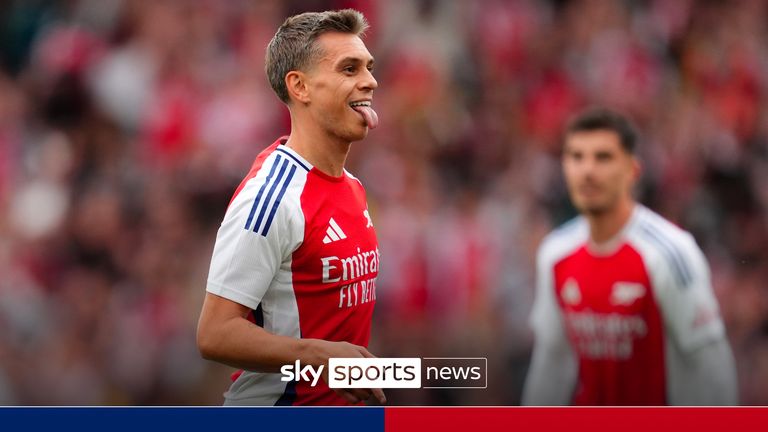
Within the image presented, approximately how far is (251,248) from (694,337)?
4.28 ft

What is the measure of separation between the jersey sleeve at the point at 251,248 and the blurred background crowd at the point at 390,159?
18.6 inches

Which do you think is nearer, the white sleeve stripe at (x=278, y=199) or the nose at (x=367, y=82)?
the white sleeve stripe at (x=278, y=199)

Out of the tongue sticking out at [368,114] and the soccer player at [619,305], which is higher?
the tongue sticking out at [368,114]

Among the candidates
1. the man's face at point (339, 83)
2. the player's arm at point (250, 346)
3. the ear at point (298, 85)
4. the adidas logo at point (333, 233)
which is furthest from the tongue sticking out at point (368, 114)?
the player's arm at point (250, 346)

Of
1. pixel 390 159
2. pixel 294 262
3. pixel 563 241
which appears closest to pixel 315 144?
pixel 294 262

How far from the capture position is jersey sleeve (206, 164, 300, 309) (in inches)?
73.9

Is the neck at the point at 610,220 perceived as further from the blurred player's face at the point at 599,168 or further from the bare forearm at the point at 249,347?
the bare forearm at the point at 249,347

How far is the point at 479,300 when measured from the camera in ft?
9.13

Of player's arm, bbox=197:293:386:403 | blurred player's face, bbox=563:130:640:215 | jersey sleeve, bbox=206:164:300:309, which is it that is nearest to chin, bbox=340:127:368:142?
jersey sleeve, bbox=206:164:300:309

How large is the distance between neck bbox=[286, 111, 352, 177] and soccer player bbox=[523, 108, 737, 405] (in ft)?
2.99

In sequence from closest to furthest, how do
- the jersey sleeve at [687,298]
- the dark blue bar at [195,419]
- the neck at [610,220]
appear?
1. the dark blue bar at [195,419]
2. the jersey sleeve at [687,298]
3. the neck at [610,220]

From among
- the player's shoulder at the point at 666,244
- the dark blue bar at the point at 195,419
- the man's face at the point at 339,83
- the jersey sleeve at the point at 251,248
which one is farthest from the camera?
the player's shoulder at the point at 666,244

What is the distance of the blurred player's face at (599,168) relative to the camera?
A: 2705 millimetres

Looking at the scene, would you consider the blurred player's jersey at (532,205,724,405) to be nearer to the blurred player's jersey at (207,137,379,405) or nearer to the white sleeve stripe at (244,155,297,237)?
the blurred player's jersey at (207,137,379,405)
